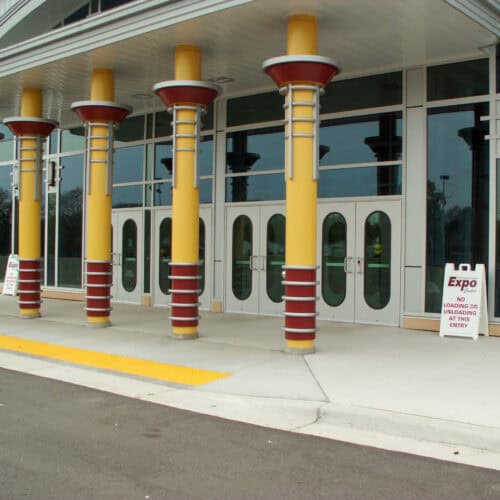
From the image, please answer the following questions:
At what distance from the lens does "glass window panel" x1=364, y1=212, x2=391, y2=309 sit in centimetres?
1281

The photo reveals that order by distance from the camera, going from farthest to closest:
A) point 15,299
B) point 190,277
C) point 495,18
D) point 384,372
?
1. point 15,299
2. point 190,277
3. point 495,18
4. point 384,372

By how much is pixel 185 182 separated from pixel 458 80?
5.15 metres

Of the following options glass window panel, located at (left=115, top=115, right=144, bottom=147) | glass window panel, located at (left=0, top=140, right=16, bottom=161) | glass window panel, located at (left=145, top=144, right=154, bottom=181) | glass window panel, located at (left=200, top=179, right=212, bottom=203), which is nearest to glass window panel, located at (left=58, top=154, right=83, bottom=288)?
glass window panel, located at (left=115, top=115, right=144, bottom=147)

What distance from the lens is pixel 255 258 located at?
1467 centimetres

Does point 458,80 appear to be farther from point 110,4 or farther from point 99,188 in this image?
point 110,4

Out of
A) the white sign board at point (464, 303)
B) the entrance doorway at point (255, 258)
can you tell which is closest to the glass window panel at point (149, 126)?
the entrance doorway at point (255, 258)

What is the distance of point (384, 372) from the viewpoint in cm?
855

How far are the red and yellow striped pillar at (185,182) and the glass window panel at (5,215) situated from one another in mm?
11547

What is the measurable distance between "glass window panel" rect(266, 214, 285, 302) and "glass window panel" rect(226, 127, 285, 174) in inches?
46.7

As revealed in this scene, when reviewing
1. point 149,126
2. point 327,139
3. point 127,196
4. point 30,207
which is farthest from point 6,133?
point 327,139

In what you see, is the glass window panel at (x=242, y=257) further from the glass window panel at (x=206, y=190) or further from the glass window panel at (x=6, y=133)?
the glass window panel at (x=6, y=133)

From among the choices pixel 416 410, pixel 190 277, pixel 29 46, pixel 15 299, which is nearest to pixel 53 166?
pixel 15 299

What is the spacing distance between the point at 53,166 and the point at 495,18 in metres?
12.9

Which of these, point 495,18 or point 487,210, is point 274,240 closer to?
point 487,210
